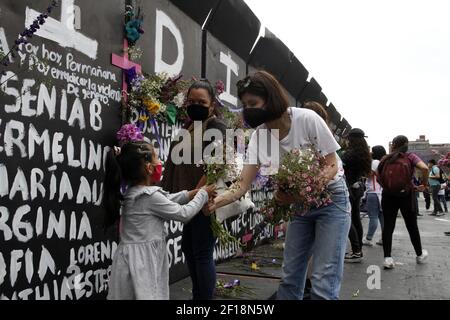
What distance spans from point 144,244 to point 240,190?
29.1 inches

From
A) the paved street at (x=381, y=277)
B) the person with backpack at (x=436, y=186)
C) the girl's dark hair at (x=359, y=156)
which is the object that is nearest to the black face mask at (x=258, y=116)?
A: the paved street at (x=381, y=277)

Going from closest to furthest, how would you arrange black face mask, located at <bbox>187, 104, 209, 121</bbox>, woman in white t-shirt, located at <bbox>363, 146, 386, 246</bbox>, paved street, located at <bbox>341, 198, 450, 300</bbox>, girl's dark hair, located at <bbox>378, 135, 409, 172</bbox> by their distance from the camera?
black face mask, located at <bbox>187, 104, 209, 121</bbox>
paved street, located at <bbox>341, 198, 450, 300</bbox>
girl's dark hair, located at <bbox>378, 135, 409, 172</bbox>
woman in white t-shirt, located at <bbox>363, 146, 386, 246</bbox>

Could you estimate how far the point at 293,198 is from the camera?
2775 millimetres

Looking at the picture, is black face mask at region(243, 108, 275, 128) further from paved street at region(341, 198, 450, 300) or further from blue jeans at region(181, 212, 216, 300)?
paved street at region(341, 198, 450, 300)

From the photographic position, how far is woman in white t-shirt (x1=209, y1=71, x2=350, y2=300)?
2881mm

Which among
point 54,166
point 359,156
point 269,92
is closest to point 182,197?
point 269,92

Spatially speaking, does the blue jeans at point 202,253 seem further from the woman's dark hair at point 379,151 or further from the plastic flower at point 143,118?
the woman's dark hair at point 379,151

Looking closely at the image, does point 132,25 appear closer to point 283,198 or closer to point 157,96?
point 157,96

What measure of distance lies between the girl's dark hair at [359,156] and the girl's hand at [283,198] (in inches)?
144

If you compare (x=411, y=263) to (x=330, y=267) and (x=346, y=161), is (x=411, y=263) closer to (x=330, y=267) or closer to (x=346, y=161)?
(x=346, y=161)

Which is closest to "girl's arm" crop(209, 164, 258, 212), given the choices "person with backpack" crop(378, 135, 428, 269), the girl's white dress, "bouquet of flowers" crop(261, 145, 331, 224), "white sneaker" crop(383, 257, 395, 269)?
the girl's white dress

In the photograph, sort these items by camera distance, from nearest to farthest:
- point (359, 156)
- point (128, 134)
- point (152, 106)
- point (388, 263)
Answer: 1. point (128, 134)
2. point (152, 106)
3. point (388, 263)
4. point (359, 156)

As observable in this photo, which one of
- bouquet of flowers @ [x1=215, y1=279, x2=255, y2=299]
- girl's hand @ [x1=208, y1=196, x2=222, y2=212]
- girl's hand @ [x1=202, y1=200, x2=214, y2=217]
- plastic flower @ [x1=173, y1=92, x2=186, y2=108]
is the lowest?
bouquet of flowers @ [x1=215, y1=279, x2=255, y2=299]

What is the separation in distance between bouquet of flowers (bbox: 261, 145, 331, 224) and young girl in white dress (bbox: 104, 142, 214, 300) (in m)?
0.49
